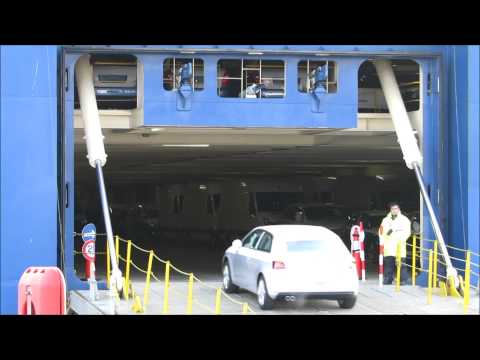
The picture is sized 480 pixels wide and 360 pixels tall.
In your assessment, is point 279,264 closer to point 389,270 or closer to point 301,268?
point 301,268

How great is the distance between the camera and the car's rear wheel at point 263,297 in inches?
589

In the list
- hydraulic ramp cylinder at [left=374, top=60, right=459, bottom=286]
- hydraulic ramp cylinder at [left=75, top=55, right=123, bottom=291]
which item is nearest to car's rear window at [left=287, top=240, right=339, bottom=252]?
hydraulic ramp cylinder at [left=374, top=60, right=459, bottom=286]

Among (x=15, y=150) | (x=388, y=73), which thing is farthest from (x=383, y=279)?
(x=15, y=150)

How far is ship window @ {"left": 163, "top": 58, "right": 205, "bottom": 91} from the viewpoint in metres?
20.8

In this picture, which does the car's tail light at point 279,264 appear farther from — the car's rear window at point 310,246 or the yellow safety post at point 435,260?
the yellow safety post at point 435,260

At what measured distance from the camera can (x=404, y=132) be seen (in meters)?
19.9

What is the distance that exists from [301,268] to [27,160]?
6.65 m

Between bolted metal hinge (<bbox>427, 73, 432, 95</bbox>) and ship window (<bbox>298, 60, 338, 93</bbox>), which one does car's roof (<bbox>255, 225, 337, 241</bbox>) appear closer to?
ship window (<bbox>298, 60, 338, 93</bbox>)

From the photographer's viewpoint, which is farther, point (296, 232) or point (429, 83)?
point (429, 83)

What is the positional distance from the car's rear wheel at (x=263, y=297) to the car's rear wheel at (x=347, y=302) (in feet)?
4.26

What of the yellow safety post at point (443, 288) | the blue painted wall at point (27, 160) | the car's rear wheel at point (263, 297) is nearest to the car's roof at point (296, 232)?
the car's rear wheel at point (263, 297)

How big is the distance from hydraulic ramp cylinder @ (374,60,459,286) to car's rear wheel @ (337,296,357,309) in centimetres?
360

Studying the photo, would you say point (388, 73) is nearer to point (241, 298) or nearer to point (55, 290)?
point (241, 298)

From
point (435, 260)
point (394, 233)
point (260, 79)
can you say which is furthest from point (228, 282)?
point (260, 79)
